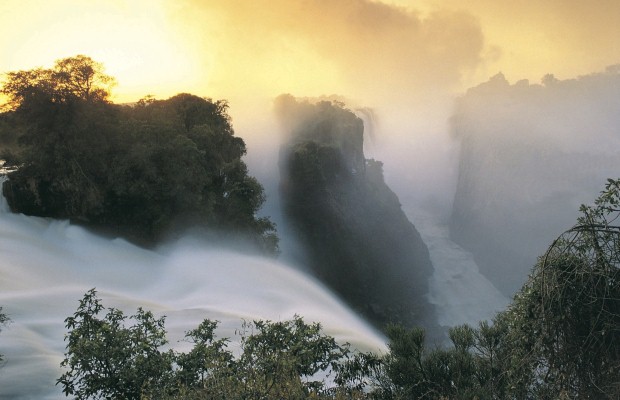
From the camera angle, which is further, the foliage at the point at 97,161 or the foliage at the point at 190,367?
the foliage at the point at 97,161

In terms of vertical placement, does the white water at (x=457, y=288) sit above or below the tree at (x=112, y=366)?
above

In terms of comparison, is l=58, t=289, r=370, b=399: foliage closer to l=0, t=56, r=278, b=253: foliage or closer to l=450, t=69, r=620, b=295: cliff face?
l=0, t=56, r=278, b=253: foliage

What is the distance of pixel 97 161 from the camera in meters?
32.4

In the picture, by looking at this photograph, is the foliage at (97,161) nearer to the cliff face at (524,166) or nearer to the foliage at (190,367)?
the foliage at (190,367)

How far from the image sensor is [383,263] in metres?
54.6

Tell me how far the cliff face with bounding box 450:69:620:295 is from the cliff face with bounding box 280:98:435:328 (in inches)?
986

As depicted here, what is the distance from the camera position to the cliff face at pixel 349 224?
4994 centimetres

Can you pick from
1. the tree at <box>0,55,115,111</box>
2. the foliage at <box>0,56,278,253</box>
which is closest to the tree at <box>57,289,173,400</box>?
the foliage at <box>0,56,278,253</box>

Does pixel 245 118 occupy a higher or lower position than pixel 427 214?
higher

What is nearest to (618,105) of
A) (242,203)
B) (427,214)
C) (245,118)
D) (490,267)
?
(427,214)

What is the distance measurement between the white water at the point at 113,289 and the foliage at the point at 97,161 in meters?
1.54

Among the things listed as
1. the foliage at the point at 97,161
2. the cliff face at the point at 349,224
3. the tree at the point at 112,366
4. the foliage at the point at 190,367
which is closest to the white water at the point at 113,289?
the foliage at the point at 97,161

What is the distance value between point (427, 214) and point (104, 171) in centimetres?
7985

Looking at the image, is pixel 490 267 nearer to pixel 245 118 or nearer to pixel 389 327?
pixel 245 118
